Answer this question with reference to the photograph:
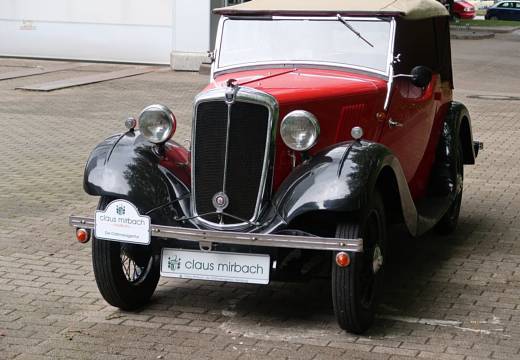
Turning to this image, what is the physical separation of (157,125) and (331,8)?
1.68 meters

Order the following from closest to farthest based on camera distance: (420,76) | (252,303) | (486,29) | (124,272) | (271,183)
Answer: (271,183)
(124,272)
(252,303)
(420,76)
(486,29)

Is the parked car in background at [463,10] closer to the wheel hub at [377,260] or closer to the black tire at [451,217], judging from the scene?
the black tire at [451,217]

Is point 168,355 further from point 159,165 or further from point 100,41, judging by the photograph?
point 100,41

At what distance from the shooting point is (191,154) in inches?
233

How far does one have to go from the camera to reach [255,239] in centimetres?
547

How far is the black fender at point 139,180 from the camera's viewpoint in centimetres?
588

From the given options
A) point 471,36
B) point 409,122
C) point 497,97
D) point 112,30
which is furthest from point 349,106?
point 471,36

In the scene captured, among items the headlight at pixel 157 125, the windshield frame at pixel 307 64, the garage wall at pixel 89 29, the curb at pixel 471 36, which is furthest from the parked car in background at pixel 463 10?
the headlight at pixel 157 125

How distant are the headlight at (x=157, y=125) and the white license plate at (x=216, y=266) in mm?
726

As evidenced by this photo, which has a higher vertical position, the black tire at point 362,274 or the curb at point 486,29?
the black tire at point 362,274

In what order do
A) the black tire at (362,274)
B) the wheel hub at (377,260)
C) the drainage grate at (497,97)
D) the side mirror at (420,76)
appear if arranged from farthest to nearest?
the drainage grate at (497,97)
the side mirror at (420,76)
the wheel hub at (377,260)
the black tire at (362,274)

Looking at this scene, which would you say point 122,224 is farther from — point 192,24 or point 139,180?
point 192,24

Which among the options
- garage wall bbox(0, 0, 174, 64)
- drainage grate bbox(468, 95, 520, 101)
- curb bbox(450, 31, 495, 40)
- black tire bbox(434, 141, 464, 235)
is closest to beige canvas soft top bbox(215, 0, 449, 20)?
black tire bbox(434, 141, 464, 235)

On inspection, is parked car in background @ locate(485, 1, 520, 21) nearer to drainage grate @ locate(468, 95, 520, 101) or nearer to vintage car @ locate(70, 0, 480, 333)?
drainage grate @ locate(468, 95, 520, 101)
